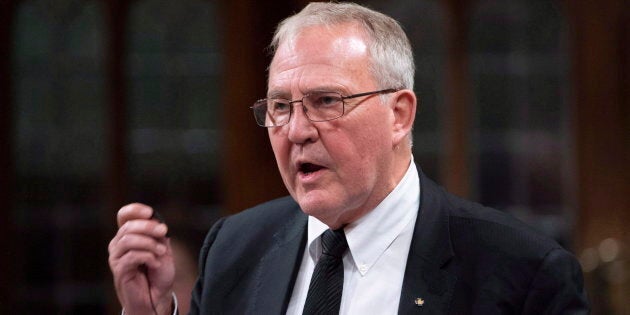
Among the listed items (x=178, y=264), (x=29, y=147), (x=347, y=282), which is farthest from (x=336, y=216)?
(x=29, y=147)

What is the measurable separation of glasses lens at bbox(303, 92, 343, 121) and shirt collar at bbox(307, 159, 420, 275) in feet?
0.86

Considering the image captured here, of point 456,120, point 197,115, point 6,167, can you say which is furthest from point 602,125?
point 6,167

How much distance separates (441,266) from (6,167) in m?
4.57

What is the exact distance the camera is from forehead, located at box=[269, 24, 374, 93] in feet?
6.77

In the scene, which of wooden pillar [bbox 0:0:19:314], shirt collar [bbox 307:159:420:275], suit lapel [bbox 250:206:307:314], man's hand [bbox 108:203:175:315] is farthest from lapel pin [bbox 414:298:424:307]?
wooden pillar [bbox 0:0:19:314]

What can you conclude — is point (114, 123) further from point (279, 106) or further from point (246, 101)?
point (279, 106)

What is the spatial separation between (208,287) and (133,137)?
13.0ft

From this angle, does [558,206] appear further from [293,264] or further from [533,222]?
[293,264]

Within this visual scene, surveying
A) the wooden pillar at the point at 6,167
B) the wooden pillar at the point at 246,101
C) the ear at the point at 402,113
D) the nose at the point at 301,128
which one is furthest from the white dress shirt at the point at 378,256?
the wooden pillar at the point at 6,167

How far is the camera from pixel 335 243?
2176mm

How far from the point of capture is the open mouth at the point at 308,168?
82.0 inches

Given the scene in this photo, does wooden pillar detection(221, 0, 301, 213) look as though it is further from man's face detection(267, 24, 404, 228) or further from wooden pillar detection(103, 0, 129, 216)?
man's face detection(267, 24, 404, 228)

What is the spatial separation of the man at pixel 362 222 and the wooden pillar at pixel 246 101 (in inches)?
141

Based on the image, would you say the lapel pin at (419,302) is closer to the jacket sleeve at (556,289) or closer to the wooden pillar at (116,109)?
the jacket sleeve at (556,289)
